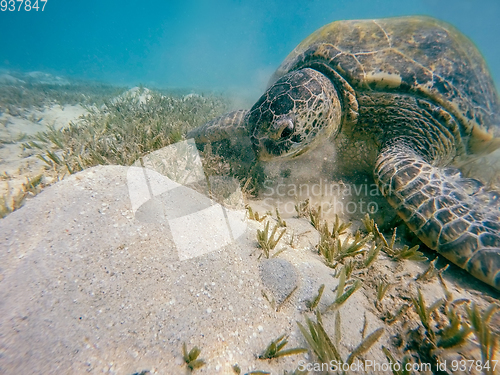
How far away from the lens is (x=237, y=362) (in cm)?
103

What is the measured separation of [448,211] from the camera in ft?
5.94

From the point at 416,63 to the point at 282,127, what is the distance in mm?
2119

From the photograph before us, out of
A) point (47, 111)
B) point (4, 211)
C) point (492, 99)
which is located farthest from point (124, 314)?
point (47, 111)

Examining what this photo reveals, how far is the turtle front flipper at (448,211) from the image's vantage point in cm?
160

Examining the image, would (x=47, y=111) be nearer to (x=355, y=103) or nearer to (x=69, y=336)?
(x=69, y=336)

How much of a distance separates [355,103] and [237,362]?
Answer: 123 inches

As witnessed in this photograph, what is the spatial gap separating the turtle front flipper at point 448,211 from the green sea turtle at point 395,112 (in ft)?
0.04

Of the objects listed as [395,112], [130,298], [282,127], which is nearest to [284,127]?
[282,127]

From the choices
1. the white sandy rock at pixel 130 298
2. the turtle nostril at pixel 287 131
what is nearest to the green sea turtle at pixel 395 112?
the turtle nostril at pixel 287 131

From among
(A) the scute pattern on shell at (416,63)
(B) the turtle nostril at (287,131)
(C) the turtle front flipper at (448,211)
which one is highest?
(A) the scute pattern on shell at (416,63)

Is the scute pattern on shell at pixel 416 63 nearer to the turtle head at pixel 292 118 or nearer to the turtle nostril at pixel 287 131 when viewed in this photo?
the turtle head at pixel 292 118

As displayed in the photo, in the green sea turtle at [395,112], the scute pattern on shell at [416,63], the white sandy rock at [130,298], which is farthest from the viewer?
the scute pattern on shell at [416,63]

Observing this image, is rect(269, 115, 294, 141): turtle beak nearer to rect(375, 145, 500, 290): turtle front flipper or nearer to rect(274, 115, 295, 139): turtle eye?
rect(274, 115, 295, 139): turtle eye

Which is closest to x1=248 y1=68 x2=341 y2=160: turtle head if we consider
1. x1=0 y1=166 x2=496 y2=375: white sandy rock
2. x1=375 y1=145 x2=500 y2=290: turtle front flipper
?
x1=375 y1=145 x2=500 y2=290: turtle front flipper
